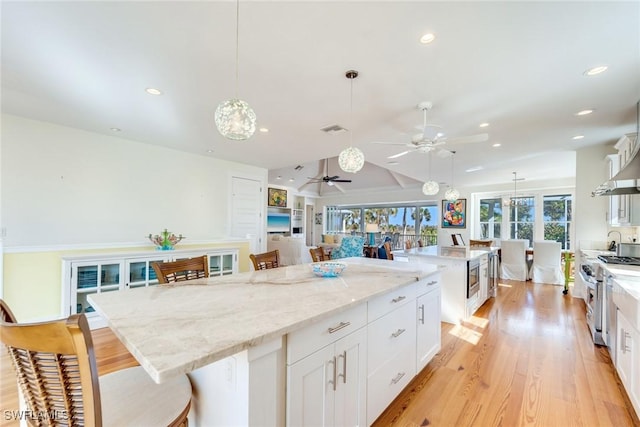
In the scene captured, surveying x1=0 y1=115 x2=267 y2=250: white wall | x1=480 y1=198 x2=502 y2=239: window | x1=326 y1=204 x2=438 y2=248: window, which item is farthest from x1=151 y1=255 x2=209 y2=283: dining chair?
x1=326 y1=204 x2=438 y2=248: window

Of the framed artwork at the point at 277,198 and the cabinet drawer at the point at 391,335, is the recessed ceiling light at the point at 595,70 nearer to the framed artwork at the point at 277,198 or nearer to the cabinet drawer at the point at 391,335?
the cabinet drawer at the point at 391,335

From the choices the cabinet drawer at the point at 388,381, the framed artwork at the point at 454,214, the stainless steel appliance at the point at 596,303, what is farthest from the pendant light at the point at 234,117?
the framed artwork at the point at 454,214

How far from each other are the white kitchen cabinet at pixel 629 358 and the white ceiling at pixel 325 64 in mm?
1992

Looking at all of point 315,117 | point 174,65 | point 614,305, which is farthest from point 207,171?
point 614,305

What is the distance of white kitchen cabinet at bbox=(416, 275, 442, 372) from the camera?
2.20 m

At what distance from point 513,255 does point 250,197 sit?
603 centimetres

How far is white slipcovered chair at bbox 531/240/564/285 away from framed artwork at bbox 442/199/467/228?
7.72 ft

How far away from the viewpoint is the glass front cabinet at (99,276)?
3.07 m

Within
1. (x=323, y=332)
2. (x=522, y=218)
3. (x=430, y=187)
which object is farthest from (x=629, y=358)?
(x=522, y=218)

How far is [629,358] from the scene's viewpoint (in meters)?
1.95

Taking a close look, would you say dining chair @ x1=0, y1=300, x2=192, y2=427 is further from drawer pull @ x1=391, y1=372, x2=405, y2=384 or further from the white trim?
the white trim

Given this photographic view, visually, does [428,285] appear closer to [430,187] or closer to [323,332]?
[323,332]

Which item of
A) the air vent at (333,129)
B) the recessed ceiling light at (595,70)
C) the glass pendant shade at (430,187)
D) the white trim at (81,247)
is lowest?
the white trim at (81,247)

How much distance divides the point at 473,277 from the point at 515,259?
3.48 meters
